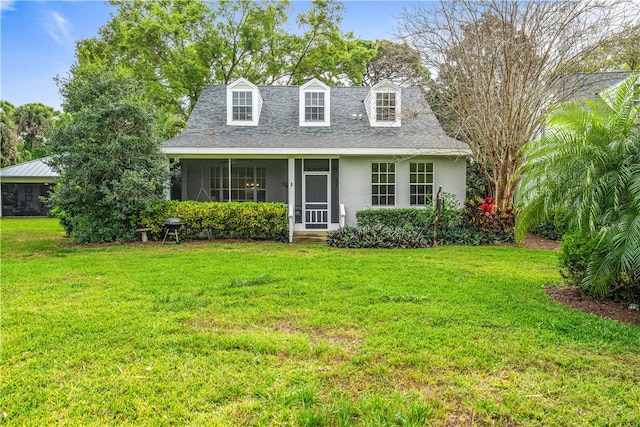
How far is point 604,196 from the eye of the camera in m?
4.68

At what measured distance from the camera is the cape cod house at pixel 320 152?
1252cm

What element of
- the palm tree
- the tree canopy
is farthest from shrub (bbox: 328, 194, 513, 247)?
the tree canopy

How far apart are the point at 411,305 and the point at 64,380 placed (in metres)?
3.81

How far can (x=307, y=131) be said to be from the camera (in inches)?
546

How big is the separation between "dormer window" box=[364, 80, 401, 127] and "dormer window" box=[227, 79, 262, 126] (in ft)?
14.7

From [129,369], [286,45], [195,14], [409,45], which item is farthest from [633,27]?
[195,14]

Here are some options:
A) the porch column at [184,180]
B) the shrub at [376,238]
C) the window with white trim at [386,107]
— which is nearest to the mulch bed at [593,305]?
the shrub at [376,238]

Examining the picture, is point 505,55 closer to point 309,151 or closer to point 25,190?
point 309,151

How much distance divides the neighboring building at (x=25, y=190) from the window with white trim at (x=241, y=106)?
15.0 meters

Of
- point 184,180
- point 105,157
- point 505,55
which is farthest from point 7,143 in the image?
point 505,55

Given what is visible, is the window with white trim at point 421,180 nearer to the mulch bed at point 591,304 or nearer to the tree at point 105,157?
the mulch bed at point 591,304

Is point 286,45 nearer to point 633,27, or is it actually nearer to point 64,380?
point 633,27

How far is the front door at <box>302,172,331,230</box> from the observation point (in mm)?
13648

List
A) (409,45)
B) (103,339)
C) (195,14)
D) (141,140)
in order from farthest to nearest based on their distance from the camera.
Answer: (195,14) → (409,45) → (141,140) → (103,339)
